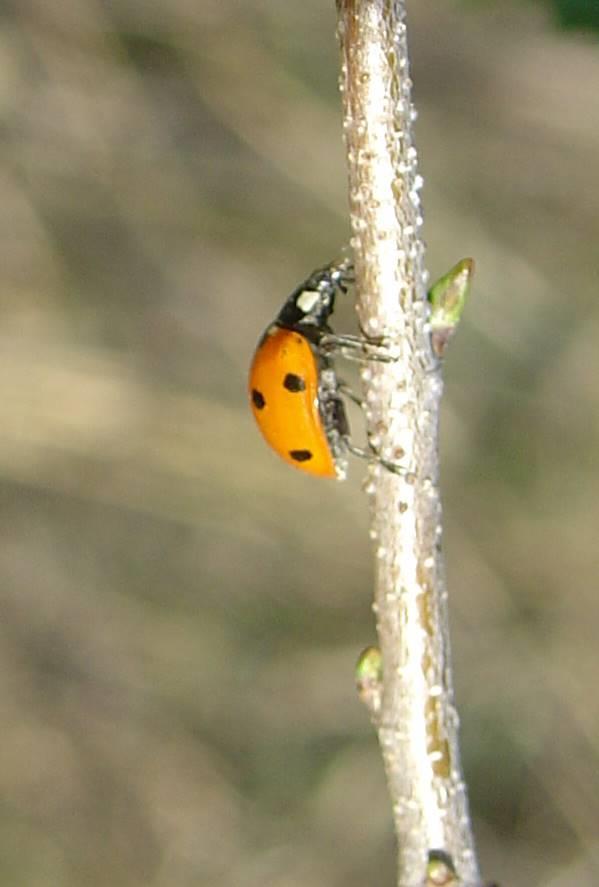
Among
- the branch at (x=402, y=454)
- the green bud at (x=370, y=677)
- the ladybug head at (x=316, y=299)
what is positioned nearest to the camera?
the branch at (x=402, y=454)

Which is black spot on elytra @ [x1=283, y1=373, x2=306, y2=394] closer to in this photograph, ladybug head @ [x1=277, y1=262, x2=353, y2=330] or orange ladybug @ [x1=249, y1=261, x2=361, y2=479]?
orange ladybug @ [x1=249, y1=261, x2=361, y2=479]

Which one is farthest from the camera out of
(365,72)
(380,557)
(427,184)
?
(427,184)

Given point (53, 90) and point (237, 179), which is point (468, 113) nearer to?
point (237, 179)

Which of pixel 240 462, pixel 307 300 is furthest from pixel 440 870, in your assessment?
pixel 240 462

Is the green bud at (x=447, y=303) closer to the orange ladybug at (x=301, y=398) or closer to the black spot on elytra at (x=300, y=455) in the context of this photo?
the orange ladybug at (x=301, y=398)

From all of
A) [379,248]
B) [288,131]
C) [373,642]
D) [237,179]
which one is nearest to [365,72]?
[379,248]

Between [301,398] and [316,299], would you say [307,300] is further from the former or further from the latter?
[301,398]

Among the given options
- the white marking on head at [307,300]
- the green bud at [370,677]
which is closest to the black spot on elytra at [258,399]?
the white marking on head at [307,300]

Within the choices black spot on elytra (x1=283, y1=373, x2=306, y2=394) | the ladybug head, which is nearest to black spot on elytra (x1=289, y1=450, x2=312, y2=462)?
black spot on elytra (x1=283, y1=373, x2=306, y2=394)
